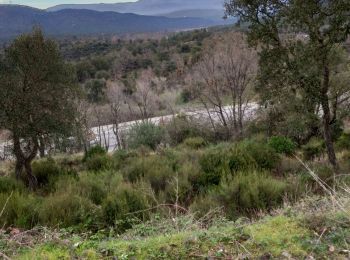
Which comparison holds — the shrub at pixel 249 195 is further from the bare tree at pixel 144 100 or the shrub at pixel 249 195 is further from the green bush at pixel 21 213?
the bare tree at pixel 144 100

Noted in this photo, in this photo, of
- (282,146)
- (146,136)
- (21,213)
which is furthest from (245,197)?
(146,136)

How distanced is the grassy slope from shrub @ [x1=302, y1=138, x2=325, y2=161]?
12.6 metres

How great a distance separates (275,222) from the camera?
4812 millimetres

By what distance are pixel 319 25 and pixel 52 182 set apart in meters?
9.21

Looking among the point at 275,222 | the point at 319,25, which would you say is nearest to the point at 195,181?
the point at 319,25

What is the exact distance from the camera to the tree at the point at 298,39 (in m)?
12.1

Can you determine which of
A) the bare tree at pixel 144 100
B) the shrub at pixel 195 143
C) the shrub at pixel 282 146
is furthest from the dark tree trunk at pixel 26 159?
the bare tree at pixel 144 100

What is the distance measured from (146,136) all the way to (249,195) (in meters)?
16.7

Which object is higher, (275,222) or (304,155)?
(275,222)

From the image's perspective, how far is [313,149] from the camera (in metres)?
17.8

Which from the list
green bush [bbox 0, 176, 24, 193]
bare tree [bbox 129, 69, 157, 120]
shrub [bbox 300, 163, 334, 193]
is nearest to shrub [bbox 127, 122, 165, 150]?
bare tree [bbox 129, 69, 157, 120]

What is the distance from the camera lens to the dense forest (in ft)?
14.4

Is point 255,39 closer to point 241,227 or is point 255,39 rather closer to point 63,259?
point 241,227

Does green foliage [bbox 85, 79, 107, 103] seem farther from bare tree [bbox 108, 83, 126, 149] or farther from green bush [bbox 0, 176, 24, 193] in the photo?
green bush [bbox 0, 176, 24, 193]
